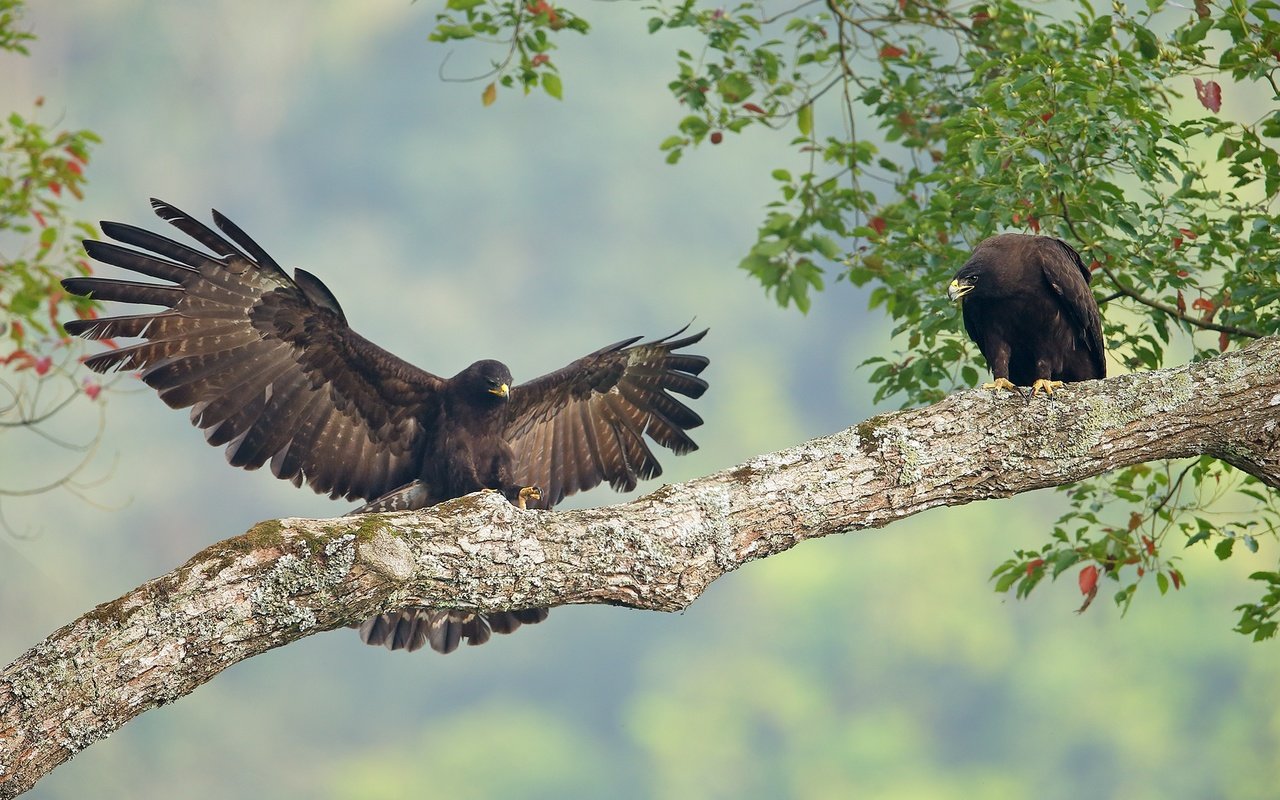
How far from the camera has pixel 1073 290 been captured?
4984 mm

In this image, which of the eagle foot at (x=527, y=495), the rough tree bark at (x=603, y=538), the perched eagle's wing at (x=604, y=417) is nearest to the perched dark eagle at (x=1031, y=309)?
the rough tree bark at (x=603, y=538)

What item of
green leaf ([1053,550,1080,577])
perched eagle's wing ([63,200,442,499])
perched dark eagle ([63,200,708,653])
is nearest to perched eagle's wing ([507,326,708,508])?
perched dark eagle ([63,200,708,653])

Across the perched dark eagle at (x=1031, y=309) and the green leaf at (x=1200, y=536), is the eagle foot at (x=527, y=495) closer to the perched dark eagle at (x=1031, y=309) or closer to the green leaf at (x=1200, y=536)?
the perched dark eagle at (x=1031, y=309)

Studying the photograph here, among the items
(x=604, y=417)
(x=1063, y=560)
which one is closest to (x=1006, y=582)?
(x=1063, y=560)

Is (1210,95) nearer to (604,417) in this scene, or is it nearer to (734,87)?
(734,87)

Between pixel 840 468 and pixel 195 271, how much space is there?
2874mm

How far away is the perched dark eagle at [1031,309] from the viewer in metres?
5.01

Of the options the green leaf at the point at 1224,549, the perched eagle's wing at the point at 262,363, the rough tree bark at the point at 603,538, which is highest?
the perched eagle's wing at the point at 262,363

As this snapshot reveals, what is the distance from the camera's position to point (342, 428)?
18.6 feet

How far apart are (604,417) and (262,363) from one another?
1.92 meters

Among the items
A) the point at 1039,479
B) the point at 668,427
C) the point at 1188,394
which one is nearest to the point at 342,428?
the point at 668,427

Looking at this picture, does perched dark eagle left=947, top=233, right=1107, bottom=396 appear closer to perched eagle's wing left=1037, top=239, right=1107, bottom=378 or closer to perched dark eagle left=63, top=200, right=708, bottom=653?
perched eagle's wing left=1037, top=239, right=1107, bottom=378

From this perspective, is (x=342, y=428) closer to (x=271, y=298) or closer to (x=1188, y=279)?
(x=271, y=298)

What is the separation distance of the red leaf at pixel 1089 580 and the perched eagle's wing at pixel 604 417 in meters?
2.04
